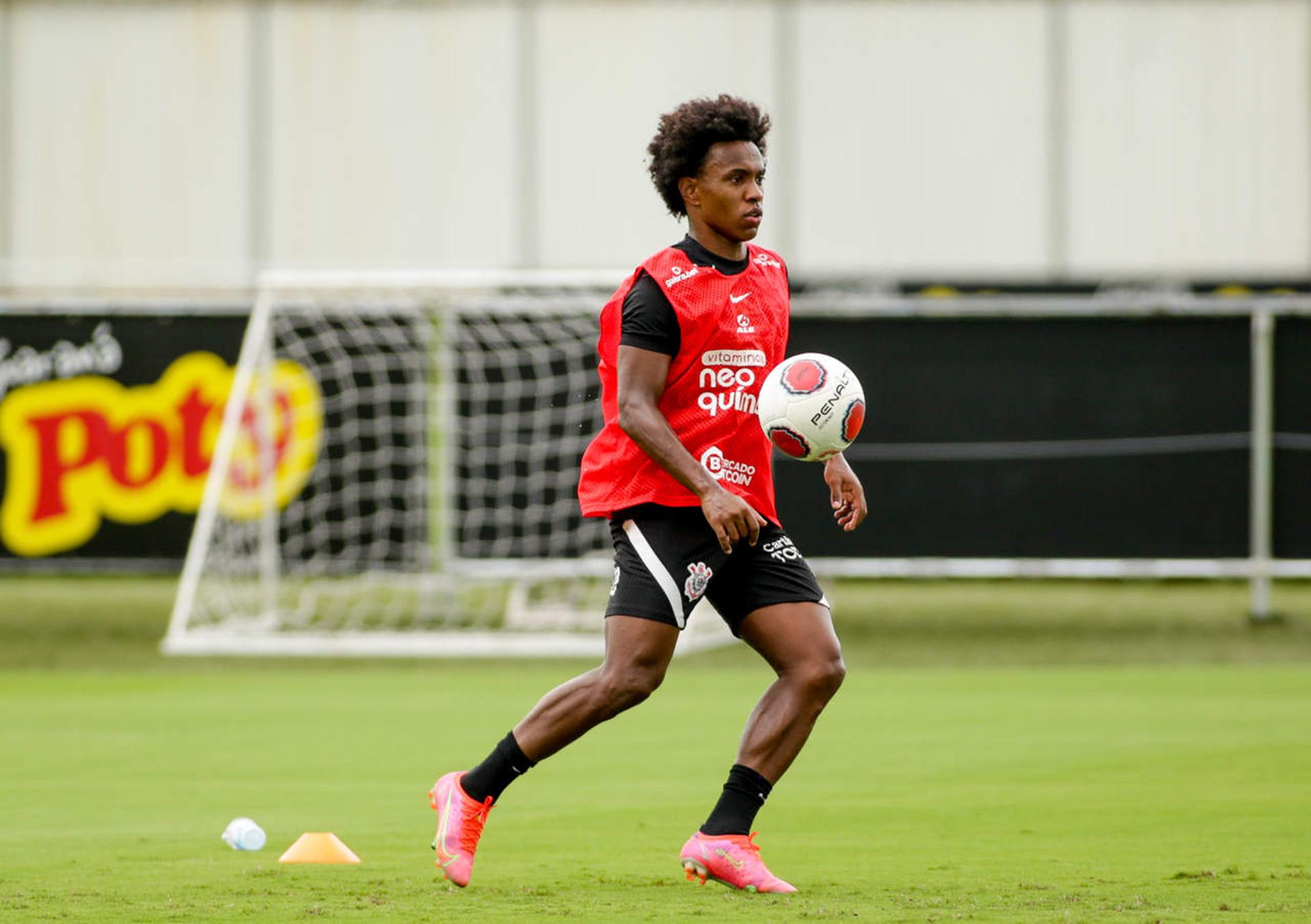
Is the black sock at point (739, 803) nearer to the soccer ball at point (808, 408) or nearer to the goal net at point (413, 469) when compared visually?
the soccer ball at point (808, 408)

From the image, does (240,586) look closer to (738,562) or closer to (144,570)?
(144,570)

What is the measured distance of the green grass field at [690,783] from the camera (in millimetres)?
5895

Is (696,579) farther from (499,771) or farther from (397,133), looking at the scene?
(397,133)

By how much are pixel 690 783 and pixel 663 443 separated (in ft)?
9.54

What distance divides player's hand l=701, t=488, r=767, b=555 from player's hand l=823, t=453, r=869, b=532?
1.53ft

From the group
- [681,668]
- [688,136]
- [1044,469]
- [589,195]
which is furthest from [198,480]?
[589,195]

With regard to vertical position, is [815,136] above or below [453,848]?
above

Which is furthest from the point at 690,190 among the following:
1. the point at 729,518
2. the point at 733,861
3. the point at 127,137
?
the point at 127,137

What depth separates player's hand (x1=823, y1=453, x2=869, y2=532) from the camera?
6328 millimetres

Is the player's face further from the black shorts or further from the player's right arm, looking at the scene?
the black shorts

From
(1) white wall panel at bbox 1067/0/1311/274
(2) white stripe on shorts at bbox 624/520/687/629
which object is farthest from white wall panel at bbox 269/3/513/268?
(2) white stripe on shorts at bbox 624/520/687/629

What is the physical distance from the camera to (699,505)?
20.4ft

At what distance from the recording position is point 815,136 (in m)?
27.1

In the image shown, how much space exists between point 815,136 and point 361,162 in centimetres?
606
